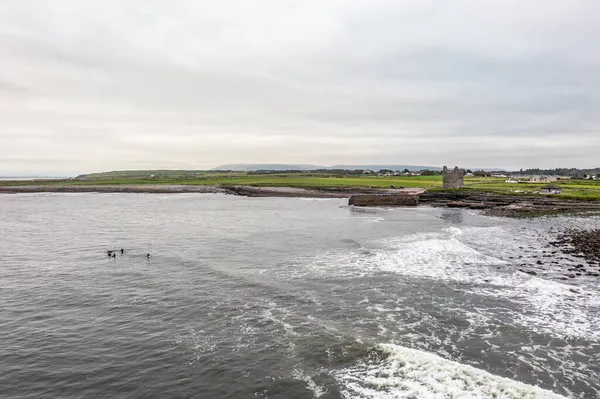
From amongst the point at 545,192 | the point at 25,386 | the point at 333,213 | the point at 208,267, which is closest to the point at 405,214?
the point at 333,213

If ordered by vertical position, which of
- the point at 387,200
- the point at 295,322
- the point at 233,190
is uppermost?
the point at 233,190

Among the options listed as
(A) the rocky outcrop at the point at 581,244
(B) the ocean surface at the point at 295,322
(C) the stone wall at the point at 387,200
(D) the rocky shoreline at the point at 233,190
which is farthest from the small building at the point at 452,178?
(B) the ocean surface at the point at 295,322

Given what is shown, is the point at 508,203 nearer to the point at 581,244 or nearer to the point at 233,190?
the point at 581,244

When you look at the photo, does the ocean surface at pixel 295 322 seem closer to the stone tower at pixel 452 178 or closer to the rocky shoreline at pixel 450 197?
the rocky shoreline at pixel 450 197

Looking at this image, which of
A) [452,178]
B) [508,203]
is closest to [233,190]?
[452,178]

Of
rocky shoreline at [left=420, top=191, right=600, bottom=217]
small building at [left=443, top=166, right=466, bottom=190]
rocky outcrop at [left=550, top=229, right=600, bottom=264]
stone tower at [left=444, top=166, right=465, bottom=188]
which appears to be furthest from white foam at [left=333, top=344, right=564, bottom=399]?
stone tower at [left=444, top=166, right=465, bottom=188]
